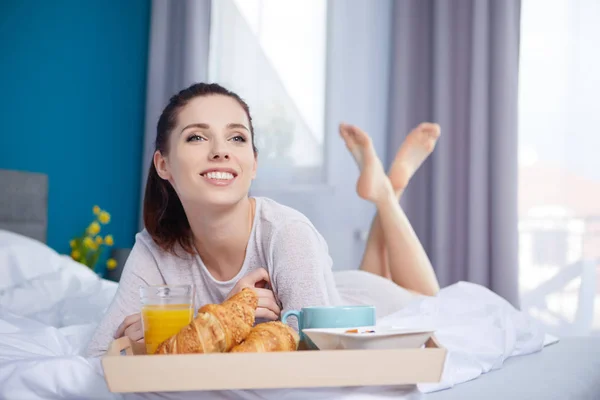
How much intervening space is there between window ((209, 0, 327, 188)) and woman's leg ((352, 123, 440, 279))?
110cm

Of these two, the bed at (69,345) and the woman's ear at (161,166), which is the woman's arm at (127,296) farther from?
the woman's ear at (161,166)

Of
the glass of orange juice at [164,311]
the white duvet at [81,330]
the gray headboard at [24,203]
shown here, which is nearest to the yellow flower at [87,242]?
the gray headboard at [24,203]

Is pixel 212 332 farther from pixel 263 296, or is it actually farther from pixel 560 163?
pixel 560 163

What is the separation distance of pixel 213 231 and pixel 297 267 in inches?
9.4

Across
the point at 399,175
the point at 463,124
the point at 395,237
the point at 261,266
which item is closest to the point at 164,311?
the point at 261,266

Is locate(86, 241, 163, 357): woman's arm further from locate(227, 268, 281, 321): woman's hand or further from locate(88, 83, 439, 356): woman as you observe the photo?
locate(227, 268, 281, 321): woman's hand

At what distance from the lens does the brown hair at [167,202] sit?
1416 mm

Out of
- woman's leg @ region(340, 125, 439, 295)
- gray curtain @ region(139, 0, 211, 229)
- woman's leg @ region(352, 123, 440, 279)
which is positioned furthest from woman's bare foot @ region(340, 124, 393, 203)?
gray curtain @ region(139, 0, 211, 229)

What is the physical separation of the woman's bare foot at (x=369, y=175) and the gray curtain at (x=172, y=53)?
1588 millimetres

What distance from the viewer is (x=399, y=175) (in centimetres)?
278

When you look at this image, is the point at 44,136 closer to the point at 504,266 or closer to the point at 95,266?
the point at 95,266

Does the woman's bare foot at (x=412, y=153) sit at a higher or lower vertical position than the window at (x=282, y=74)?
lower

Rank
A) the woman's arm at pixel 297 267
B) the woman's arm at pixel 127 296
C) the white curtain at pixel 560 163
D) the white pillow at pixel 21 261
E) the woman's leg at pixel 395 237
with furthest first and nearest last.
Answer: the white curtain at pixel 560 163, the woman's leg at pixel 395 237, the white pillow at pixel 21 261, the woman's arm at pixel 127 296, the woman's arm at pixel 297 267

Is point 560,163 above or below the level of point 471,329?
above
